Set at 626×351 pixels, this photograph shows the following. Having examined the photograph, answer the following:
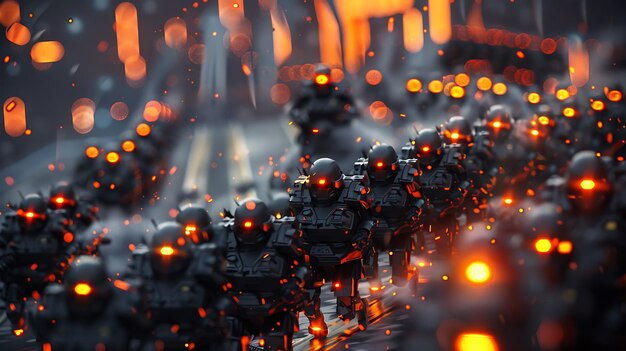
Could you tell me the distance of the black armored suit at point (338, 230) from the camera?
14.7 metres

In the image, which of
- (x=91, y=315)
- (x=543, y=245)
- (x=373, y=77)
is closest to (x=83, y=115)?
(x=373, y=77)

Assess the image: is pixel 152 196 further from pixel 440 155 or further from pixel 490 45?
pixel 490 45

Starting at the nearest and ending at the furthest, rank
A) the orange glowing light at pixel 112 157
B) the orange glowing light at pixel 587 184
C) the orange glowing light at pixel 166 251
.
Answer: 1. the orange glowing light at pixel 166 251
2. the orange glowing light at pixel 587 184
3. the orange glowing light at pixel 112 157

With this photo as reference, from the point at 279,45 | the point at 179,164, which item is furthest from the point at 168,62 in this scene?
the point at 279,45

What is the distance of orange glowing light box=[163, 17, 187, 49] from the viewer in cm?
3769

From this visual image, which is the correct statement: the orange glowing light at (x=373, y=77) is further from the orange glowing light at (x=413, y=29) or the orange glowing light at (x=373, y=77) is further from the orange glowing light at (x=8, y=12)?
the orange glowing light at (x=8, y=12)

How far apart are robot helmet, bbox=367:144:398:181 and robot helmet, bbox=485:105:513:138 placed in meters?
7.47

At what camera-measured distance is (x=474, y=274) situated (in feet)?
27.3

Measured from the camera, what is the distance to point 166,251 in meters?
10.4

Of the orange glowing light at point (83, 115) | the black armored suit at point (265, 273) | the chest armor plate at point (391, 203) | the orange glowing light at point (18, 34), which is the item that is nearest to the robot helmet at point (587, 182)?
the black armored suit at point (265, 273)

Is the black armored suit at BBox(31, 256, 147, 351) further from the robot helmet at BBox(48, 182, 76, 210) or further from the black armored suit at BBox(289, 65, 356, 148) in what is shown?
the black armored suit at BBox(289, 65, 356, 148)

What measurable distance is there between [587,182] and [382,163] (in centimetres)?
594

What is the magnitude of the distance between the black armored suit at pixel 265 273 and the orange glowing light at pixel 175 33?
26.4m

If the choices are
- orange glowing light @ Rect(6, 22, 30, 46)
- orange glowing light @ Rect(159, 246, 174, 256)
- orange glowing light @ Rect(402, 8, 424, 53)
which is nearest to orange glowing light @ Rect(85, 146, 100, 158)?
orange glowing light @ Rect(6, 22, 30, 46)
